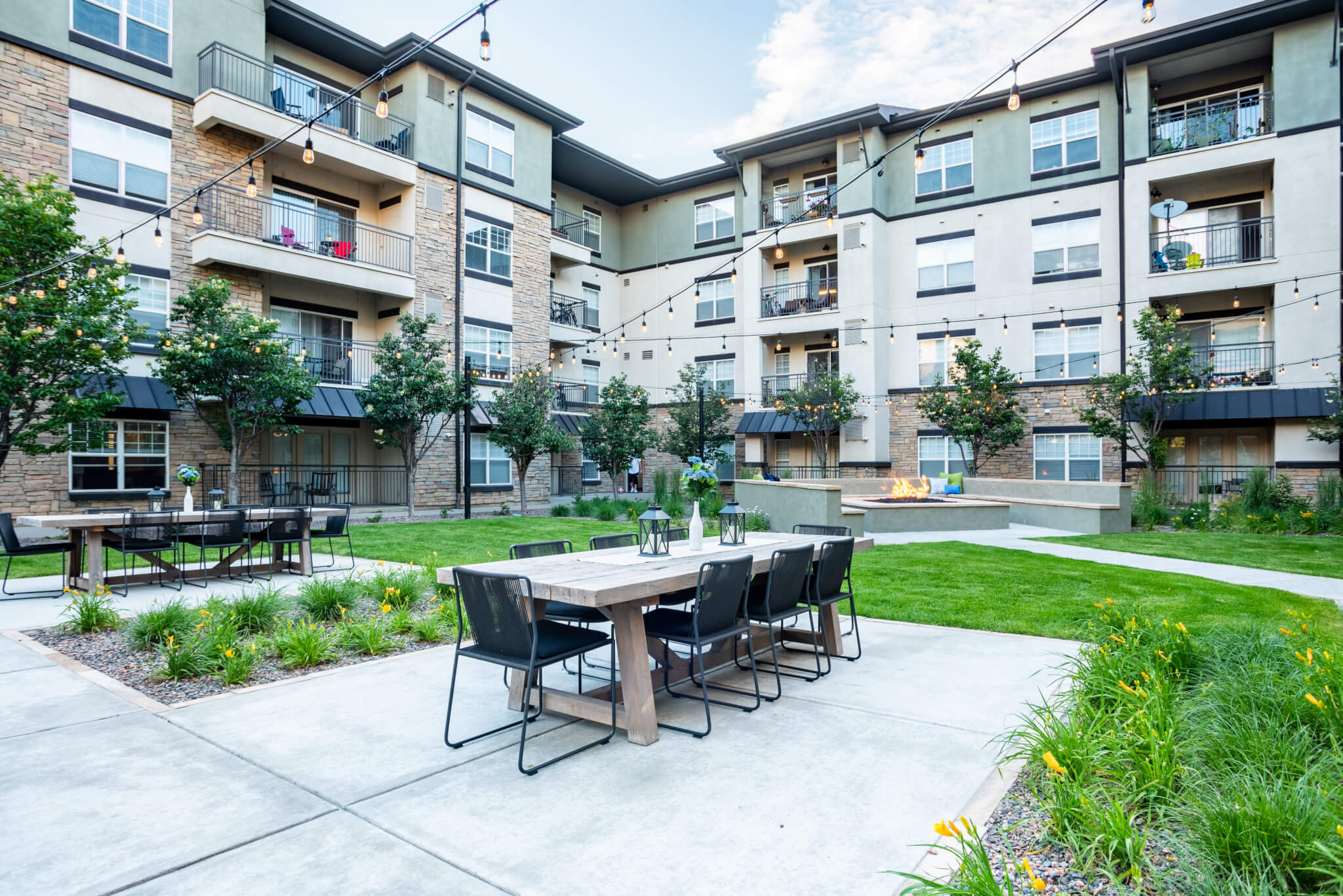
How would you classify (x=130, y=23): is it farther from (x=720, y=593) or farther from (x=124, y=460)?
(x=720, y=593)

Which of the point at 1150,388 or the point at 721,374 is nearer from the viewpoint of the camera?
the point at 1150,388

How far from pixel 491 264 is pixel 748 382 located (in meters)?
9.80

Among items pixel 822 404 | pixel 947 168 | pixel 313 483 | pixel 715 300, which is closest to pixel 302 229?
pixel 313 483

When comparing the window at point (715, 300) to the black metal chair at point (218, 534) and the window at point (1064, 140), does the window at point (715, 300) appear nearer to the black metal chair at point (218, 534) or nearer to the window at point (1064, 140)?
the window at point (1064, 140)

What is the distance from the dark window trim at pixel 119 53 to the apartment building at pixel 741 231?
0.04 metres

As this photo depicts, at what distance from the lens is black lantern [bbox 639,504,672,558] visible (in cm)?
511

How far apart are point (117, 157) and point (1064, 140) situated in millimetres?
24787

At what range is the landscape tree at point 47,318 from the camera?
11.8 meters

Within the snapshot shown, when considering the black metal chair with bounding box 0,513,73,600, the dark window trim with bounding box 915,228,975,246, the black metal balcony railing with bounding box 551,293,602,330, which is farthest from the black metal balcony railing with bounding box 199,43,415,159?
the dark window trim with bounding box 915,228,975,246

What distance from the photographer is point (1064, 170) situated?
73.0 ft

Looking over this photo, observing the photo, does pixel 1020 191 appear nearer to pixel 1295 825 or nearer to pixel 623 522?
pixel 623 522

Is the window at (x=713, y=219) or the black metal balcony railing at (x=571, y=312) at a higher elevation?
the window at (x=713, y=219)

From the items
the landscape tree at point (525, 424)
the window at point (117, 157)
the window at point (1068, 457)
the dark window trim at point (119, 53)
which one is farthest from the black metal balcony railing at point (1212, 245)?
the dark window trim at point (119, 53)

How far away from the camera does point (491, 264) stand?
23.5 meters
